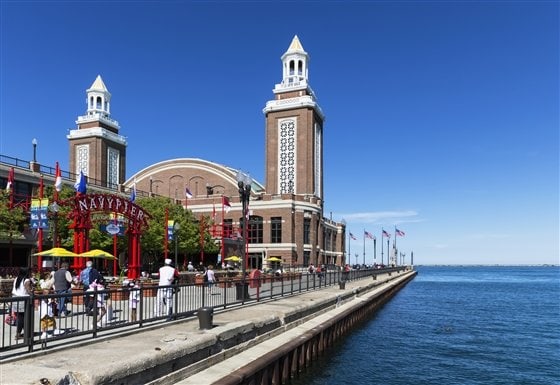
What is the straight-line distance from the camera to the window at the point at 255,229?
87688 millimetres

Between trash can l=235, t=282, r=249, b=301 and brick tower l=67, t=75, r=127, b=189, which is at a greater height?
brick tower l=67, t=75, r=127, b=189

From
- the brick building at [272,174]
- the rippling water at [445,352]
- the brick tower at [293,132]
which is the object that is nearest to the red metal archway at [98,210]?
the rippling water at [445,352]

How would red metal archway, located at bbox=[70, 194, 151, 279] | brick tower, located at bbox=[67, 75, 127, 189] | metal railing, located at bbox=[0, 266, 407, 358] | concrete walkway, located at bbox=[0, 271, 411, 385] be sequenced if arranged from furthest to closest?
brick tower, located at bbox=[67, 75, 127, 189] → red metal archway, located at bbox=[70, 194, 151, 279] → metal railing, located at bbox=[0, 266, 407, 358] → concrete walkway, located at bbox=[0, 271, 411, 385]

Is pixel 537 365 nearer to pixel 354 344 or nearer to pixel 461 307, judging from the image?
pixel 354 344

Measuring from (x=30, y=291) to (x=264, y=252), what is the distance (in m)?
74.8

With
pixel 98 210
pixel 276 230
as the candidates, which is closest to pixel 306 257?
pixel 276 230

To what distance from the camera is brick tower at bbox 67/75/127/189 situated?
10306 cm

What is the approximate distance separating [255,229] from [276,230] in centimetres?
428

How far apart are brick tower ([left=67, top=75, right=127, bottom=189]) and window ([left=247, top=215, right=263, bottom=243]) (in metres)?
33.7

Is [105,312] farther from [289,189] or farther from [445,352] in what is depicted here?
[289,189]

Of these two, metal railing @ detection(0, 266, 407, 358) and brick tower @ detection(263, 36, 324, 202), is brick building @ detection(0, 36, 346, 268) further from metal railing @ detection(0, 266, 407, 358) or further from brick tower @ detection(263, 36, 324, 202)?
metal railing @ detection(0, 266, 407, 358)

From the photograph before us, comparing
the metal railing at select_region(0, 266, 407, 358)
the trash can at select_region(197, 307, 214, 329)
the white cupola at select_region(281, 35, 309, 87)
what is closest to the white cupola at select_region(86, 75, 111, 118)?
the white cupola at select_region(281, 35, 309, 87)

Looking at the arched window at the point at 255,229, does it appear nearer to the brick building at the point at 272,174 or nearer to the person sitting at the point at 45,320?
the brick building at the point at 272,174

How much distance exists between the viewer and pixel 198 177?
107688mm
